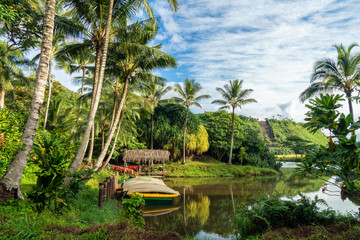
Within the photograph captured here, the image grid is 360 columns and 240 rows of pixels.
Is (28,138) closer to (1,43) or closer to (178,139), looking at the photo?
(1,43)

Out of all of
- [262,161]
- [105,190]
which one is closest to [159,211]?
[105,190]

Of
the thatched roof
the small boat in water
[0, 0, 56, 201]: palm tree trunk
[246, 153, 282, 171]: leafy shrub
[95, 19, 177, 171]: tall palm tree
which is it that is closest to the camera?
[0, 0, 56, 201]: palm tree trunk

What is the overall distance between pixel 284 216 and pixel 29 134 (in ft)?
20.0

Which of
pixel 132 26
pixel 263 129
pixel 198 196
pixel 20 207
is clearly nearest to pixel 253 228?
pixel 20 207

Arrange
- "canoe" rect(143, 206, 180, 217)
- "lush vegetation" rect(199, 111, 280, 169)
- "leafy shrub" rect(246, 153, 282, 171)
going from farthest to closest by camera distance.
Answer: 1. "lush vegetation" rect(199, 111, 280, 169)
2. "leafy shrub" rect(246, 153, 282, 171)
3. "canoe" rect(143, 206, 180, 217)

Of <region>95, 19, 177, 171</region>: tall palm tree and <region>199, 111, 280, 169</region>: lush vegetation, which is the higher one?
<region>95, 19, 177, 171</region>: tall palm tree

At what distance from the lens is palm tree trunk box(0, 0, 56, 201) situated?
4.90 metres

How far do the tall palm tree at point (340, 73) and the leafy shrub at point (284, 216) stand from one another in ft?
34.0

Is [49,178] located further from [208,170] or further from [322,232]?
[208,170]

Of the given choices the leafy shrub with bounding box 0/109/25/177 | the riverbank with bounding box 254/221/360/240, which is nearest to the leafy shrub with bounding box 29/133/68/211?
the leafy shrub with bounding box 0/109/25/177

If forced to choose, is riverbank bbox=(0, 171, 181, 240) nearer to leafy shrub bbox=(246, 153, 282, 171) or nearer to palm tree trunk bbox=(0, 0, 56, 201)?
palm tree trunk bbox=(0, 0, 56, 201)

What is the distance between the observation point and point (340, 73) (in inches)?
514

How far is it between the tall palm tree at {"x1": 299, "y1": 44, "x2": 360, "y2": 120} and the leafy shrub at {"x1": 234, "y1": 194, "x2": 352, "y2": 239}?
34.0 feet

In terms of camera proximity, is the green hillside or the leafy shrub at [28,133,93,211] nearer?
the leafy shrub at [28,133,93,211]
